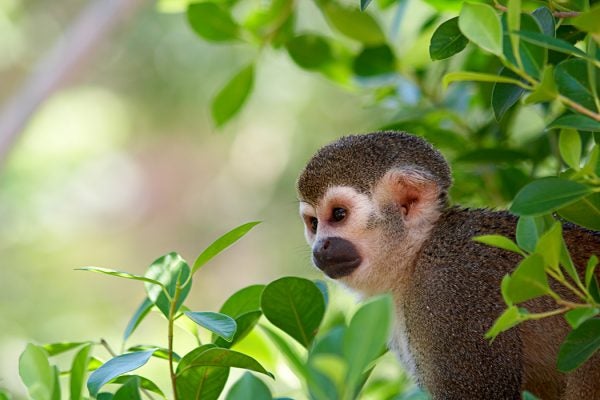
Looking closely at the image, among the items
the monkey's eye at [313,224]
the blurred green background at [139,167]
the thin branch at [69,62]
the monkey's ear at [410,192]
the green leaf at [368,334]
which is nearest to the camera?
the green leaf at [368,334]

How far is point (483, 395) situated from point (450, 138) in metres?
0.96

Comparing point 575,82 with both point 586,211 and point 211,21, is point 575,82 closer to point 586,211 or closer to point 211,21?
point 586,211

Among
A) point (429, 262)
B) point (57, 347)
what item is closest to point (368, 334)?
point (57, 347)

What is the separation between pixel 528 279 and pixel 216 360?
1.85 feet

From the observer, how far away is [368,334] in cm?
106

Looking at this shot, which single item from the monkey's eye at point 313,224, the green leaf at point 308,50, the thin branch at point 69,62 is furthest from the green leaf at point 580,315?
the thin branch at point 69,62

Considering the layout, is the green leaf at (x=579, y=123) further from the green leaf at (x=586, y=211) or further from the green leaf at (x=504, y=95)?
the green leaf at (x=504, y=95)

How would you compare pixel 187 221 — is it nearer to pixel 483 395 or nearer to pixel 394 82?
pixel 394 82

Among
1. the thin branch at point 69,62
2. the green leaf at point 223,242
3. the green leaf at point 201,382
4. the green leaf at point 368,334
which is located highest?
the green leaf at point 368,334

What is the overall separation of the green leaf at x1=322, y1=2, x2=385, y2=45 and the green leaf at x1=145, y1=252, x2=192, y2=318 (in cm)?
124

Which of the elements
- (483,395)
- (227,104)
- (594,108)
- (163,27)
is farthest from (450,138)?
(163,27)

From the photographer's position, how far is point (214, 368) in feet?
5.34

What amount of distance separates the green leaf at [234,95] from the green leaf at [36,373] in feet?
4.26

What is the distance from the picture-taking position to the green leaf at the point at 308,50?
281cm
